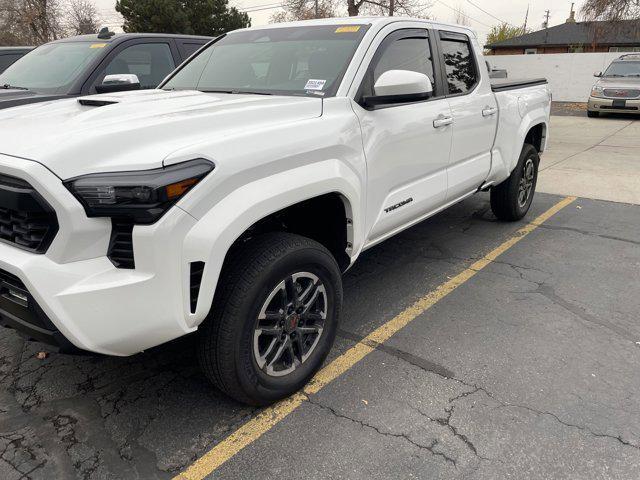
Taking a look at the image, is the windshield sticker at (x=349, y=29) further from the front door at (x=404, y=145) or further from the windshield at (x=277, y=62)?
the front door at (x=404, y=145)

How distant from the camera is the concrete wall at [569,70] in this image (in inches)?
901

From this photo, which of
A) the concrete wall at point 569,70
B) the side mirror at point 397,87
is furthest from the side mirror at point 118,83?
the concrete wall at point 569,70

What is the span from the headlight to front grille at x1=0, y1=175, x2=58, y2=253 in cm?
14

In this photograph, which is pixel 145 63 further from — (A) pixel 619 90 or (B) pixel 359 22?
(A) pixel 619 90

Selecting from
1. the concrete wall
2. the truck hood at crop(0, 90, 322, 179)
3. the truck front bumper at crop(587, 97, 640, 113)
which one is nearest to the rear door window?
the truck hood at crop(0, 90, 322, 179)

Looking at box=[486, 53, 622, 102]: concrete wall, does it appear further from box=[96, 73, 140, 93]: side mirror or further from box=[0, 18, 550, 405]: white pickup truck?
box=[96, 73, 140, 93]: side mirror

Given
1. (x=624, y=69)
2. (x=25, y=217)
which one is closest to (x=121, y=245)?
(x=25, y=217)

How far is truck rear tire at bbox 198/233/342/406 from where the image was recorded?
7.33 ft

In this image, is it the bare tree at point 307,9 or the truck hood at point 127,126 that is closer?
the truck hood at point 127,126

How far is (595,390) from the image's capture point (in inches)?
107

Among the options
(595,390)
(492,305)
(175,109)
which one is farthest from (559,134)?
(175,109)

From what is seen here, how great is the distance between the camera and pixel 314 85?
3.03m

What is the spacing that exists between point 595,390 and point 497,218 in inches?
128

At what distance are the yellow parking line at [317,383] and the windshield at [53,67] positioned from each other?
4.21 m
